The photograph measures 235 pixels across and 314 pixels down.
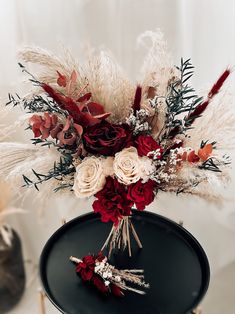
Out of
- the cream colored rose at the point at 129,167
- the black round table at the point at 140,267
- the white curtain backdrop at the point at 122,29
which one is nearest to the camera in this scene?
the cream colored rose at the point at 129,167

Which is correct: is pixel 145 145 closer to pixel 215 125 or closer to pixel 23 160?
pixel 215 125

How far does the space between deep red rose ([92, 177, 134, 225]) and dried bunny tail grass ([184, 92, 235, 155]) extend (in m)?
0.20

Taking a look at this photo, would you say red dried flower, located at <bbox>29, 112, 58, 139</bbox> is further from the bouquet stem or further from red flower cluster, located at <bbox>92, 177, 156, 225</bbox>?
the bouquet stem

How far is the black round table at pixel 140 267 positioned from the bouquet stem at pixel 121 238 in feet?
0.07

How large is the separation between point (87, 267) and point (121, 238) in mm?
144

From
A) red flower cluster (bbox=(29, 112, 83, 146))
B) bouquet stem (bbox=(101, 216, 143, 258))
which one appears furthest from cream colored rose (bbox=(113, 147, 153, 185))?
bouquet stem (bbox=(101, 216, 143, 258))

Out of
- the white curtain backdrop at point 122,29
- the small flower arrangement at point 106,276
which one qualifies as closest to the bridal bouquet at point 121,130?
the small flower arrangement at point 106,276

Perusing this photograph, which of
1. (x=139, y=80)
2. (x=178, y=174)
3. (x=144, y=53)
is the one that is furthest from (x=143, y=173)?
(x=144, y=53)

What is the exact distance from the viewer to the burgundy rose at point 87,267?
119cm

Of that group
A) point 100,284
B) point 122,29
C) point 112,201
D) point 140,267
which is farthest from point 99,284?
point 122,29

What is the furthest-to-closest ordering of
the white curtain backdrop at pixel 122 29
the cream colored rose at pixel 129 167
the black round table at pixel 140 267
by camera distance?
the white curtain backdrop at pixel 122 29, the black round table at pixel 140 267, the cream colored rose at pixel 129 167

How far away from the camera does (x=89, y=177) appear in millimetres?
998

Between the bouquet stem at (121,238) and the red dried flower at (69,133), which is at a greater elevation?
the red dried flower at (69,133)

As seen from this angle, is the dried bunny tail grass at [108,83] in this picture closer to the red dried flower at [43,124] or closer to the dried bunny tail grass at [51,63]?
the dried bunny tail grass at [51,63]
